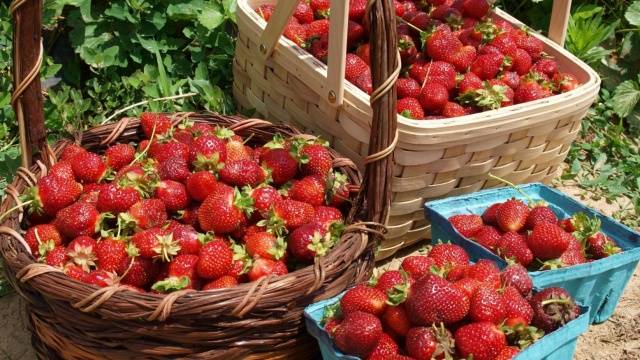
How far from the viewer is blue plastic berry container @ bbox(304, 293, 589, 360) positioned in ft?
5.21

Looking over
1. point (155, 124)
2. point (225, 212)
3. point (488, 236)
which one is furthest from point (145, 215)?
point (488, 236)

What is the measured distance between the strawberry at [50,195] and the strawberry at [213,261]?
0.41 meters

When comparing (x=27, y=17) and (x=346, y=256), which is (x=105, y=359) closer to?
(x=346, y=256)

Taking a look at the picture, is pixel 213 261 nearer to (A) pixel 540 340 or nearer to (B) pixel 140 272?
(B) pixel 140 272

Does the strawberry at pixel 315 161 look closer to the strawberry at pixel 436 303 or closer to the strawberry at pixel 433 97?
the strawberry at pixel 433 97

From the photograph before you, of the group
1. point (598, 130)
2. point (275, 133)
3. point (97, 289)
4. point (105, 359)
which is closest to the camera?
point (97, 289)

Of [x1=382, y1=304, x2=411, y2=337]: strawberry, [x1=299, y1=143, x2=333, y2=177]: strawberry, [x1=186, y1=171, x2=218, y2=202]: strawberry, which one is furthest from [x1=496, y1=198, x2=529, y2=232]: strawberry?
[x1=186, y1=171, x2=218, y2=202]: strawberry

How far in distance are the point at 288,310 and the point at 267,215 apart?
26 centimetres

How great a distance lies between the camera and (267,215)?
1854 mm

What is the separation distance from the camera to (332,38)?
1992mm

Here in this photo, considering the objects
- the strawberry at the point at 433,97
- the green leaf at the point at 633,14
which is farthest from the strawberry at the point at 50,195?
the green leaf at the point at 633,14

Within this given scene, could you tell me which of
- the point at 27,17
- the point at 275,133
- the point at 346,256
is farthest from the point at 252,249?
the point at 27,17

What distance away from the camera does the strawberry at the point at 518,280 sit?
174cm

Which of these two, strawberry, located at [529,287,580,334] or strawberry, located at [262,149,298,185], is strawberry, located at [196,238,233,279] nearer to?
strawberry, located at [262,149,298,185]
